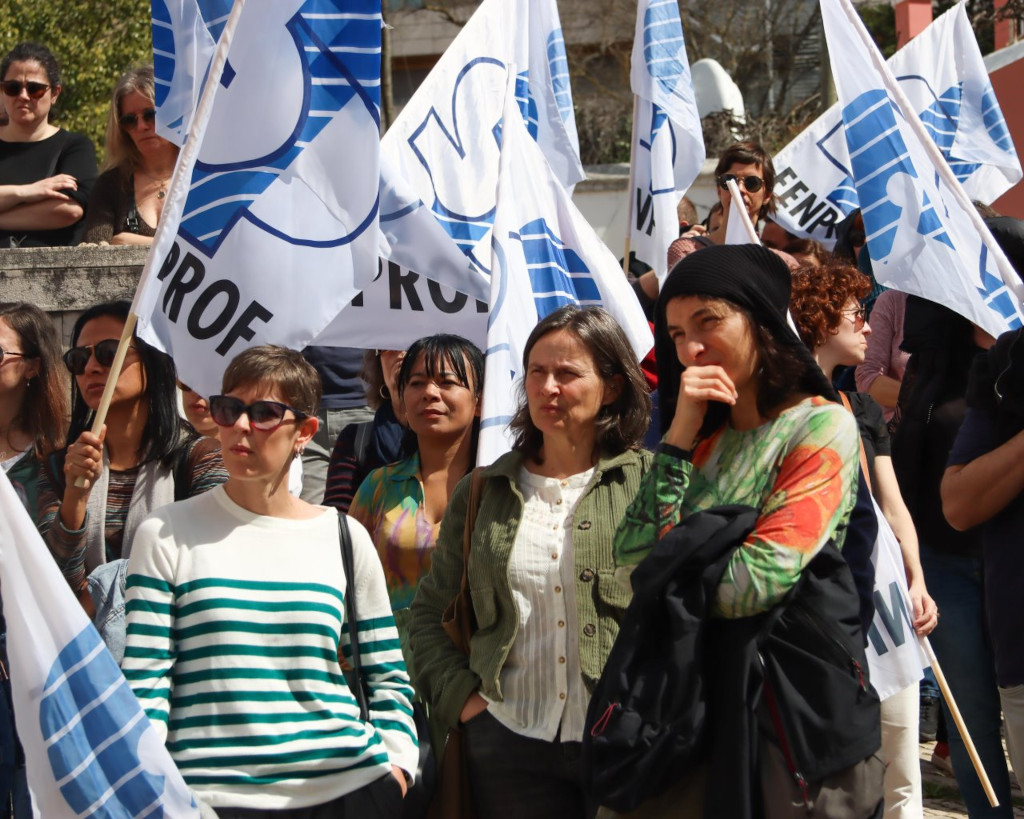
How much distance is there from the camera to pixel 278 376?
3.62m

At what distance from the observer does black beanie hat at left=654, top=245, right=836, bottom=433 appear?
313cm

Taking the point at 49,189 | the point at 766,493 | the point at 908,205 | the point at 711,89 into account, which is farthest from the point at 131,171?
the point at 711,89

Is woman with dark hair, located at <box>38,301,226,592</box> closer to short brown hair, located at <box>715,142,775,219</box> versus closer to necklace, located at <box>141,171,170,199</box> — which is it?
necklace, located at <box>141,171,170,199</box>

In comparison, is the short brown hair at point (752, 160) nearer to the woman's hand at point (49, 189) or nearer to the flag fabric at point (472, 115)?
the flag fabric at point (472, 115)

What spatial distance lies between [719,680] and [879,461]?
180 cm

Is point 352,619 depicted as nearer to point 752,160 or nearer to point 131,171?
point 131,171

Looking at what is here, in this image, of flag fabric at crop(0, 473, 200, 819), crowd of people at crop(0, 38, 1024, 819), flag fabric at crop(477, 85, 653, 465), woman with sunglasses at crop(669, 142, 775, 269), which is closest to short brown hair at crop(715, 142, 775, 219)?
woman with sunglasses at crop(669, 142, 775, 269)

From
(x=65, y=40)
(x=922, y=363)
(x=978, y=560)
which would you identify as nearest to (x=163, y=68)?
(x=922, y=363)

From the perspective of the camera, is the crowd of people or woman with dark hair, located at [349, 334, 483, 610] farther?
woman with dark hair, located at [349, 334, 483, 610]

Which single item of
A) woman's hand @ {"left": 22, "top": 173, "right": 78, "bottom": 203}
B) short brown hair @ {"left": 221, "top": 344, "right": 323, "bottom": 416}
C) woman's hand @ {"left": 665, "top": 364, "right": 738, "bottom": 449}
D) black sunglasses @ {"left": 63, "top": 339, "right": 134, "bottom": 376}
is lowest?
black sunglasses @ {"left": 63, "top": 339, "right": 134, "bottom": 376}

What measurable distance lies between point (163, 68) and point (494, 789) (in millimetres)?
2884

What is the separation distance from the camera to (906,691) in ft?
13.7

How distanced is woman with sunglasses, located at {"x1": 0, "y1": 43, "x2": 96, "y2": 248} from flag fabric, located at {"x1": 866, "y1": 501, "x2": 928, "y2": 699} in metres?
4.90

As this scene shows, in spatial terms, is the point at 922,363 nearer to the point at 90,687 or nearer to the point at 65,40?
the point at 90,687
